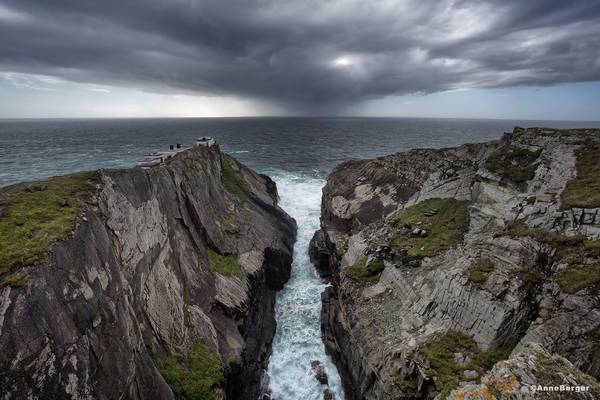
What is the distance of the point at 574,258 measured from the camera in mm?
19359

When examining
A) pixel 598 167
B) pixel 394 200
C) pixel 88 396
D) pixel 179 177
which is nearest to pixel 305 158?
pixel 394 200

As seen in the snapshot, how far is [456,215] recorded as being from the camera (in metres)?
31.3

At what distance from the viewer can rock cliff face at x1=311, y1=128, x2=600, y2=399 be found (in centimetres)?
1823

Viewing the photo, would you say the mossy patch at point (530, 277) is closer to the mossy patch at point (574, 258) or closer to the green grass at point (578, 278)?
the mossy patch at point (574, 258)

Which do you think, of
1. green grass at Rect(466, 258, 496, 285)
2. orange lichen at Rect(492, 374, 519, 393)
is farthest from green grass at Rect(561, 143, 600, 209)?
orange lichen at Rect(492, 374, 519, 393)

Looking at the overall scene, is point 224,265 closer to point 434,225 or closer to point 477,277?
point 434,225

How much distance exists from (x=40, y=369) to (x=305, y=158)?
9924 cm

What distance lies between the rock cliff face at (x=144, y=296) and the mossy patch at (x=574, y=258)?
75.5 feet

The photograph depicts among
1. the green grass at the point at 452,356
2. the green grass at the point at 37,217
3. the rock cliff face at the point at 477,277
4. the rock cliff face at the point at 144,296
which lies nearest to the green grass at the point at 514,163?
the rock cliff face at the point at 477,277

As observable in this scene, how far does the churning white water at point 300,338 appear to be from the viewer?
26336 mm

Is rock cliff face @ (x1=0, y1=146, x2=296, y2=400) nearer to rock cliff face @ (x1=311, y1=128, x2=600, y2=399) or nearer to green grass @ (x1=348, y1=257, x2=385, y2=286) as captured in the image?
rock cliff face @ (x1=311, y1=128, x2=600, y2=399)

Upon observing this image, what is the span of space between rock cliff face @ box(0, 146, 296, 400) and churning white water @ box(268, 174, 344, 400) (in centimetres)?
146

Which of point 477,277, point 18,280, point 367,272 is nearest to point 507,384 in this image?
point 477,277

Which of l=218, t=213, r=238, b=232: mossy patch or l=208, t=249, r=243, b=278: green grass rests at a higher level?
l=218, t=213, r=238, b=232: mossy patch
